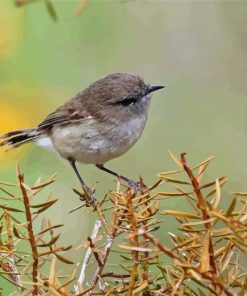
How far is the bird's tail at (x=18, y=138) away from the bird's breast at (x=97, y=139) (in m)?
0.07

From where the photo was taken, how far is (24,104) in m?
2.66

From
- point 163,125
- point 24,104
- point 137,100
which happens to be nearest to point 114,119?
point 137,100

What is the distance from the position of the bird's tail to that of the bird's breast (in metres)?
0.07

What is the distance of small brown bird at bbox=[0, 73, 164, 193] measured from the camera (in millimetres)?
1869

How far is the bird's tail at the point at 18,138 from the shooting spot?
185 cm

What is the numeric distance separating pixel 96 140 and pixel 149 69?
1.32 m

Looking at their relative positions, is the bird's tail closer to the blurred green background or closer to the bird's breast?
the bird's breast

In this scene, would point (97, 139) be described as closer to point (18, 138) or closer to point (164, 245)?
point (18, 138)

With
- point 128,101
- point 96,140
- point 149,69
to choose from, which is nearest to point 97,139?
point 96,140

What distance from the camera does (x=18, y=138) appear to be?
1.93 meters

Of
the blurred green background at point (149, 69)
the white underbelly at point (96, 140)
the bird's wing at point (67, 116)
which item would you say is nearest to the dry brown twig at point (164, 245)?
the white underbelly at point (96, 140)

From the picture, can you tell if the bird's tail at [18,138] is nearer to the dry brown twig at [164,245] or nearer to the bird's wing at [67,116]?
the bird's wing at [67,116]

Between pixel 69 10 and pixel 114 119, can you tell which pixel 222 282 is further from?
A: pixel 69 10

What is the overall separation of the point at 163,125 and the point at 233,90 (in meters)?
0.39
